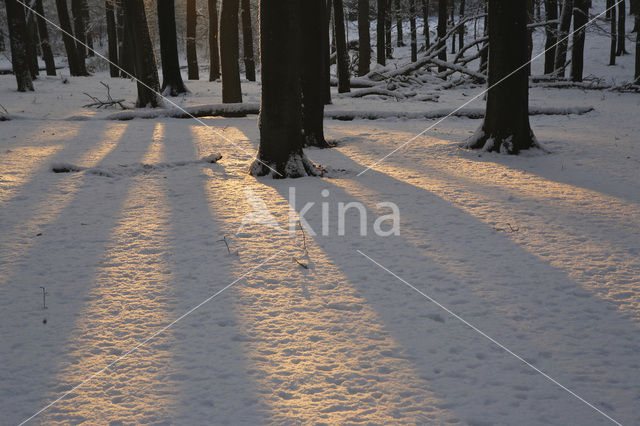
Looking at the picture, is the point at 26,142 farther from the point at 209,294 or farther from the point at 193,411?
the point at 193,411

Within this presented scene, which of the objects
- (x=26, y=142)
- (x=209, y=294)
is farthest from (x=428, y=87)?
(x=209, y=294)

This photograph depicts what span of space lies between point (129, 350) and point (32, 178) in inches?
211

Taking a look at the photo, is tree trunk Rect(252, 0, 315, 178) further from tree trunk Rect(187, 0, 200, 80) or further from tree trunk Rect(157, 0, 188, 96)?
tree trunk Rect(187, 0, 200, 80)

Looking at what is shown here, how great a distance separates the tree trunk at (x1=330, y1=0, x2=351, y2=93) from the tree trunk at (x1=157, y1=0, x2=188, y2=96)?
18.2 feet

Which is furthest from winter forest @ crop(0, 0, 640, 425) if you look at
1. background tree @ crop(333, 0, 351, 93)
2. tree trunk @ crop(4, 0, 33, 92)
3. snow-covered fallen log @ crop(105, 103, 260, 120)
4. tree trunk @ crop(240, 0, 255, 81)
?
tree trunk @ crop(240, 0, 255, 81)

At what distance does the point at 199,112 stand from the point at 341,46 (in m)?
6.89

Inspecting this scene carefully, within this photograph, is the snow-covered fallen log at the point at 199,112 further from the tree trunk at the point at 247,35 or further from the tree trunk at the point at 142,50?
the tree trunk at the point at 247,35

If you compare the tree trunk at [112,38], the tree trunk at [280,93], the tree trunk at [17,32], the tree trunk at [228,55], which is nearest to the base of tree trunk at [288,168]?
the tree trunk at [280,93]

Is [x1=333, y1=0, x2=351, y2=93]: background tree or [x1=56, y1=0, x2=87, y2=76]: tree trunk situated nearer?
[x1=333, y1=0, x2=351, y2=93]: background tree

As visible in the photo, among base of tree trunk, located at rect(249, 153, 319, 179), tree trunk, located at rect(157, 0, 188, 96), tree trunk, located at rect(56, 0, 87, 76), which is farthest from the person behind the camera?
tree trunk, located at rect(56, 0, 87, 76)

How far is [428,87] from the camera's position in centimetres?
2100

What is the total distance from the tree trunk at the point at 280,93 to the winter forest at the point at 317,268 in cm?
3

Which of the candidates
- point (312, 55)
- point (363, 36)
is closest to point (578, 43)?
point (363, 36)

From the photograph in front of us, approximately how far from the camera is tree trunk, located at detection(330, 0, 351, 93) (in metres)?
17.7
